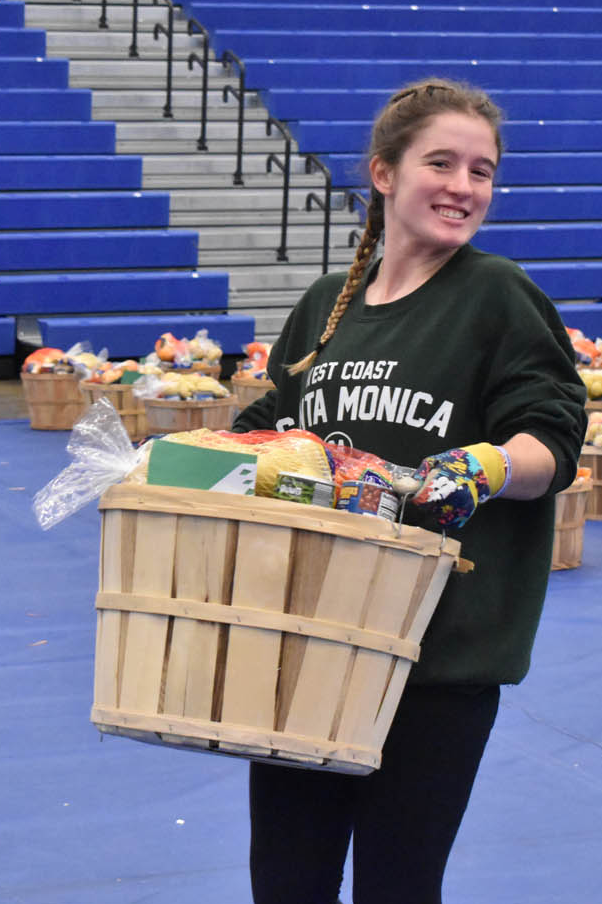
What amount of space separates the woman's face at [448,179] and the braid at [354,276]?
13cm

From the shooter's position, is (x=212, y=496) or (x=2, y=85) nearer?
(x=212, y=496)

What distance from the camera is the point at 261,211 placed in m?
10.6

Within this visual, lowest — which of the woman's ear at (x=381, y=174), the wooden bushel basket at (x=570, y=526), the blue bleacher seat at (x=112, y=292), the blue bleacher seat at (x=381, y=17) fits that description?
the blue bleacher seat at (x=112, y=292)

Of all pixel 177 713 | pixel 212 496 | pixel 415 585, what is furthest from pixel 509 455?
pixel 177 713

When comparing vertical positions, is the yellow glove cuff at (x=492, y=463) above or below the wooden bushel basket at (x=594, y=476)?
above

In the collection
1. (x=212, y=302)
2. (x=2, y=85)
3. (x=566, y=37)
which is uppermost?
(x=566, y=37)

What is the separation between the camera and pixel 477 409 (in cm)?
160

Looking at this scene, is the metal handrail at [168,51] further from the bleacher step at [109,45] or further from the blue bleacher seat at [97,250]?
the blue bleacher seat at [97,250]

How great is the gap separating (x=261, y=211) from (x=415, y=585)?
9.38m

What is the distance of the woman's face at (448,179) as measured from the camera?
1.60 metres

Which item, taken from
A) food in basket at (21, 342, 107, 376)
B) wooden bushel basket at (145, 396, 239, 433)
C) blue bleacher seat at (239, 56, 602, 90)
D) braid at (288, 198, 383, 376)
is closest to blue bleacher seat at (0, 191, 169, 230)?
blue bleacher seat at (239, 56, 602, 90)

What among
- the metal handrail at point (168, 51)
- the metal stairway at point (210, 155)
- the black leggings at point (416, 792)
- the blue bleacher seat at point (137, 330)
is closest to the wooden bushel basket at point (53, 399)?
the blue bleacher seat at point (137, 330)

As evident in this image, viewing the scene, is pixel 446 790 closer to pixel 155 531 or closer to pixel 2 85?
pixel 155 531

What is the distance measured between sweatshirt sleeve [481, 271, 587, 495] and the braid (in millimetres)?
247
